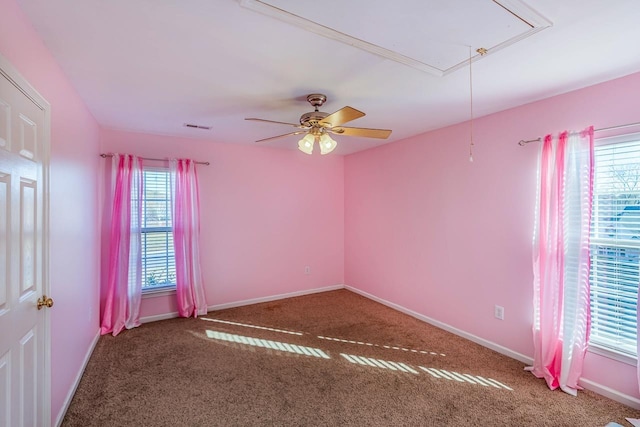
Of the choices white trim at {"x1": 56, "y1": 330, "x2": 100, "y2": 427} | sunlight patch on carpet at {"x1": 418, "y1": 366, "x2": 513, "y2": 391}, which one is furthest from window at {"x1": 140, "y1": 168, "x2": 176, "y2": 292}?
sunlight patch on carpet at {"x1": 418, "y1": 366, "x2": 513, "y2": 391}

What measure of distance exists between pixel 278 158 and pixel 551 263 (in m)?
3.57

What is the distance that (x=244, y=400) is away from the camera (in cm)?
222

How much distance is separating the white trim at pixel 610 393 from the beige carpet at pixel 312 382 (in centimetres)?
6

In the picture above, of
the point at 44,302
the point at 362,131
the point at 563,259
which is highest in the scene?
the point at 362,131

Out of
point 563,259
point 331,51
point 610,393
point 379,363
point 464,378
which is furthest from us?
point 379,363

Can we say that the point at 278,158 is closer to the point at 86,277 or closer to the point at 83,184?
the point at 83,184

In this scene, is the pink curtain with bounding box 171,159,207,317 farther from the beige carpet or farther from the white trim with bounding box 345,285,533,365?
the white trim with bounding box 345,285,533,365

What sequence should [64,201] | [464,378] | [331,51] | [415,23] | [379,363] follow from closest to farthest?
[415,23] < [331,51] < [64,201] < [464,378] < [379,363]

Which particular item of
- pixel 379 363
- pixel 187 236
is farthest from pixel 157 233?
pixel 379 363

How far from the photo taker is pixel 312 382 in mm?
2443

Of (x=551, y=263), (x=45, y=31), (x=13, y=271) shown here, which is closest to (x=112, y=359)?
(x=13, y=271)

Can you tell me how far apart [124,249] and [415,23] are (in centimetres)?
368

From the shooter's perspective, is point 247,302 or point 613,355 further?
point 247,302

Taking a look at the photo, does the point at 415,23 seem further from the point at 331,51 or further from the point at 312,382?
the point at 312,382
